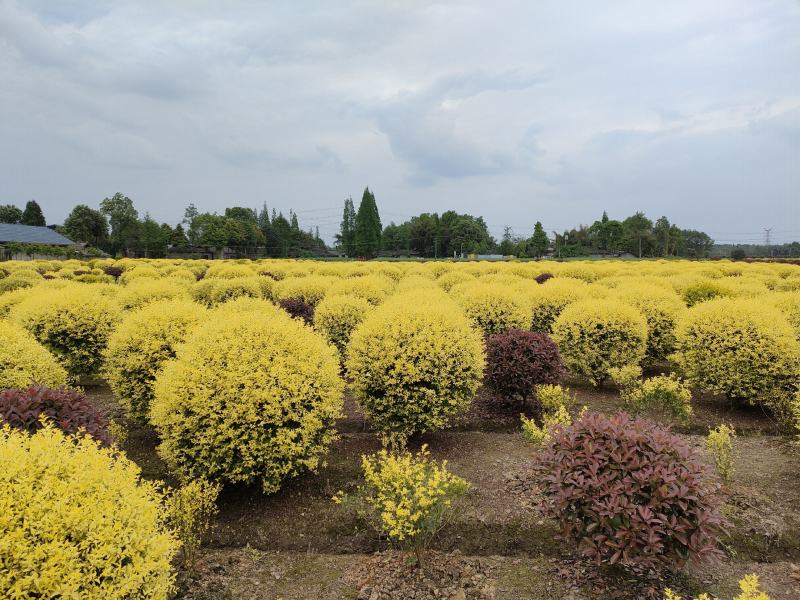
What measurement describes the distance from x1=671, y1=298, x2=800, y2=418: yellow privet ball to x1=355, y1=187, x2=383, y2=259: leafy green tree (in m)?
71.3

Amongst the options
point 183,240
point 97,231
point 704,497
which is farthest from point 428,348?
point 97,231

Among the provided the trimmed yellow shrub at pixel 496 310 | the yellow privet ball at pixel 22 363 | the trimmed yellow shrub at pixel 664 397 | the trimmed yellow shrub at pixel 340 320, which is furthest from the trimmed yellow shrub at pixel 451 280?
the yellow privet ball at pixel 22 363

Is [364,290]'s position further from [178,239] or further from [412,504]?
[178,239]

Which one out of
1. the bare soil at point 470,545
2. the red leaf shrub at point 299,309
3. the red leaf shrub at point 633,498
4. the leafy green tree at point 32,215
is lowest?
the bare soil at point 470,545

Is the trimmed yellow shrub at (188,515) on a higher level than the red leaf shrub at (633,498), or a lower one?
lower

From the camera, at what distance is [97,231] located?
240 ft

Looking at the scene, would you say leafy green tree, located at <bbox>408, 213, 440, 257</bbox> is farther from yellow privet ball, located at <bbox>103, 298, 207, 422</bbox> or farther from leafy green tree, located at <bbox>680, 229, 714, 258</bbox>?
yellow privet ball, located at <bbox>103, 298, 207, 422</bbox>

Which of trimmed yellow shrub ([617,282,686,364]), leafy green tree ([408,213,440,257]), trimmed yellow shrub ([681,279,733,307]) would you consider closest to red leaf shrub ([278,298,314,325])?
trimmed yellow shrub ([617,282,686,364])

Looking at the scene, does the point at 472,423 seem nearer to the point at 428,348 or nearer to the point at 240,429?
the point at 428,348

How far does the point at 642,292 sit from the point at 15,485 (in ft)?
34.8

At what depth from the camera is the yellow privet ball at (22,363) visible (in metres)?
5.59

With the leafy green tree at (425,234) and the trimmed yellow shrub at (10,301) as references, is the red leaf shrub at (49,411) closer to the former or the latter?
the trimmed yellow shrub at (10,301)

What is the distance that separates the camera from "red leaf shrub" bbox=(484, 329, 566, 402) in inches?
286

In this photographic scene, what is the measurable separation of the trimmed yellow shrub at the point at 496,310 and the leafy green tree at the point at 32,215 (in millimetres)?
107055
